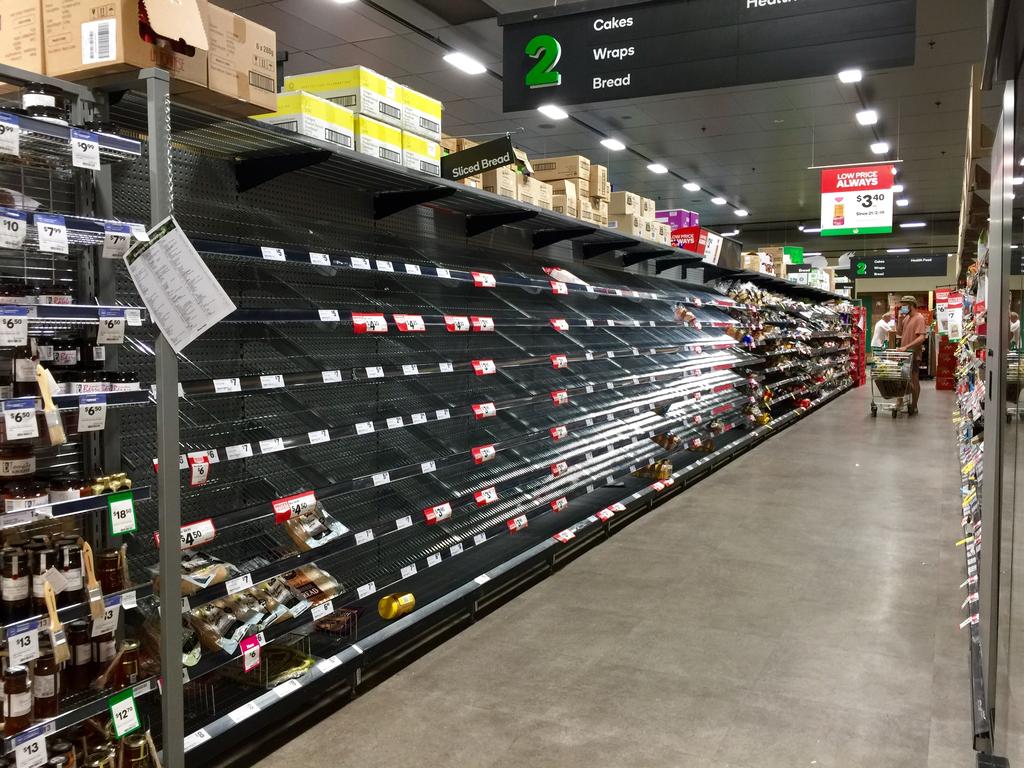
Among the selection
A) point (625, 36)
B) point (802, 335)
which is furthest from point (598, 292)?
point (802, 335)

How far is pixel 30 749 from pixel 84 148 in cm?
151

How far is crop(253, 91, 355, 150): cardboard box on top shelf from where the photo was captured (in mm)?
3139

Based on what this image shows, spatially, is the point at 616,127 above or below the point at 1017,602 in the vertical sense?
above

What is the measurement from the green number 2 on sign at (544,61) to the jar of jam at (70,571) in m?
4.05

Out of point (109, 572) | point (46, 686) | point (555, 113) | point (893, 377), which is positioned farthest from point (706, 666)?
point (893, 377)

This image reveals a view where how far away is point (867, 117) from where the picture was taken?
1228cm

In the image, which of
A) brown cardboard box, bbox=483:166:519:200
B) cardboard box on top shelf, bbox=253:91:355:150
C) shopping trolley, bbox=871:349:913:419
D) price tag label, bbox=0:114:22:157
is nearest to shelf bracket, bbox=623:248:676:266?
brown cardboard box, bbox=483:166:519:200

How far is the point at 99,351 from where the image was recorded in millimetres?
2389

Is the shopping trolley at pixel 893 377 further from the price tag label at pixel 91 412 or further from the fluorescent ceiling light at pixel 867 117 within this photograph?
the price tag label at pixel 91 412

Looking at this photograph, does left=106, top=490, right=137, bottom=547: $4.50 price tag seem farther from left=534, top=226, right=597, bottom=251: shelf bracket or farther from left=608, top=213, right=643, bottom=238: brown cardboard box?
left=608, top=213, right=643, bottom=238: brown cardboard box

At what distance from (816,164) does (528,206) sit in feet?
41.0

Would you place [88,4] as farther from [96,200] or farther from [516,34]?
[516,34]

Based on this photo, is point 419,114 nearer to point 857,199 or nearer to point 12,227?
point 12,227

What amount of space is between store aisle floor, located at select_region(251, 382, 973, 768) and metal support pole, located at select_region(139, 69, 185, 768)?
0.62m
